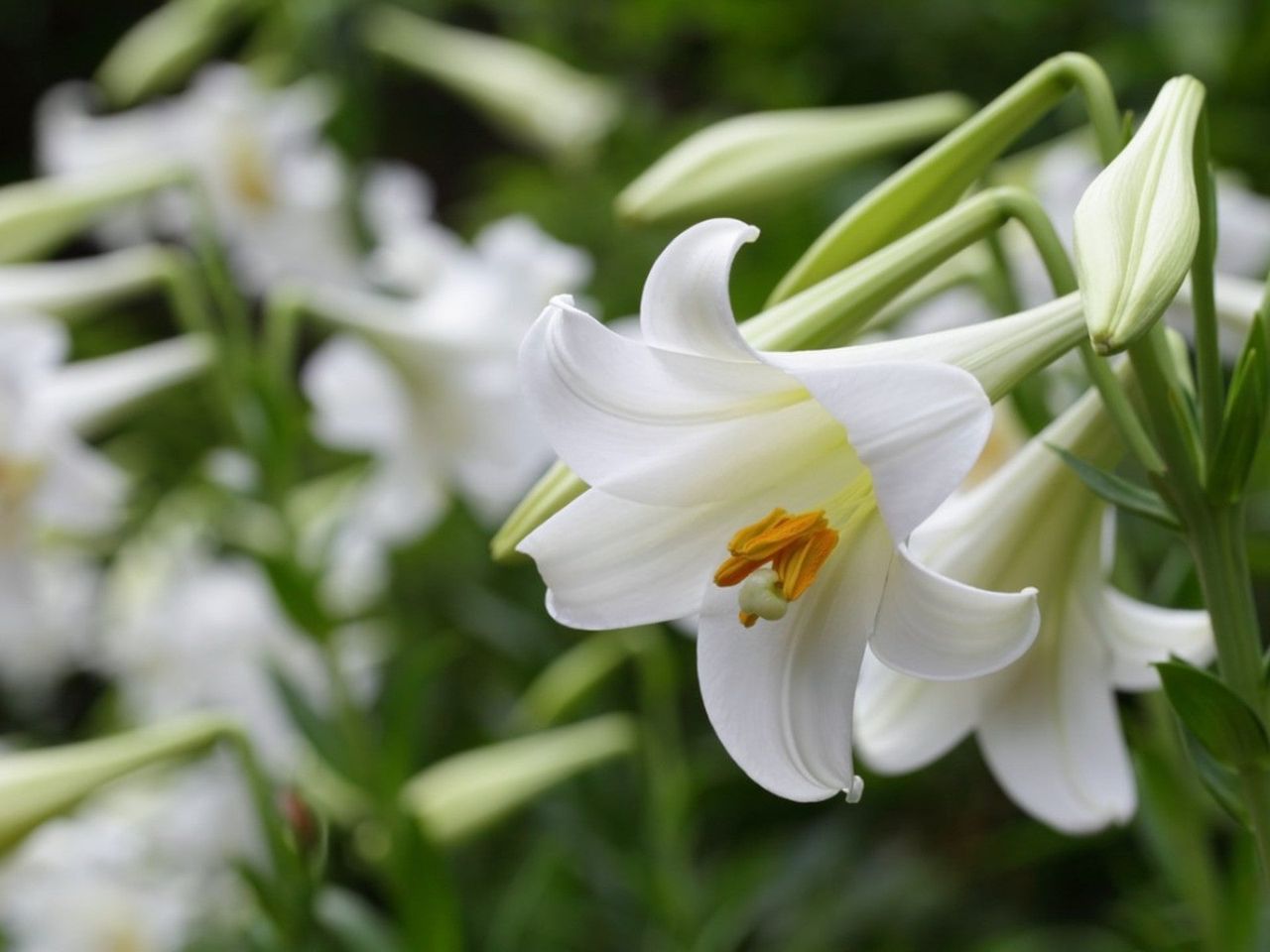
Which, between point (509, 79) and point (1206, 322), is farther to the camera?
point (509, 79)

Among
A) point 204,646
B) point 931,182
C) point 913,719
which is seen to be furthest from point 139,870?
point 931,182

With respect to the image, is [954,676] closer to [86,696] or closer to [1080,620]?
[1080,620]

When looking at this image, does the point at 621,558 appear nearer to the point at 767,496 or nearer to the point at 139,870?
the point at 767,496

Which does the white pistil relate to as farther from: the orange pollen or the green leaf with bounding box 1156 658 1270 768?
the green leaf with bounding box 1156 658 1270 768

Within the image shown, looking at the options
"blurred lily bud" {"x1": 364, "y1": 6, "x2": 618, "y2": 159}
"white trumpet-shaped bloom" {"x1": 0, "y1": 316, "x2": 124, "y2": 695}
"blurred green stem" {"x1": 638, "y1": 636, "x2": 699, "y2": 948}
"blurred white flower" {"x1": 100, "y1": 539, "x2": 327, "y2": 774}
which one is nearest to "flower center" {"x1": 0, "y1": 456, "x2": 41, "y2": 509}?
"white trumpet-shaped bloom" {"x1": 0, "y1": 316, "x2": 124, "y2": 695}

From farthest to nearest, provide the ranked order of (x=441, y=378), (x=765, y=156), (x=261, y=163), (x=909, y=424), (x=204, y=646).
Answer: (x=261, y=163), (x=204, y=646), (x=441, y=378), (x=765, y=156), (x=909, y=424)

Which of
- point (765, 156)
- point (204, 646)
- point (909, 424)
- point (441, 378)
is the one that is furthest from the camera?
point (204, 646)

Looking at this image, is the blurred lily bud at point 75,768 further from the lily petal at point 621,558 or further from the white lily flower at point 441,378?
the lily petal at point 621,558
